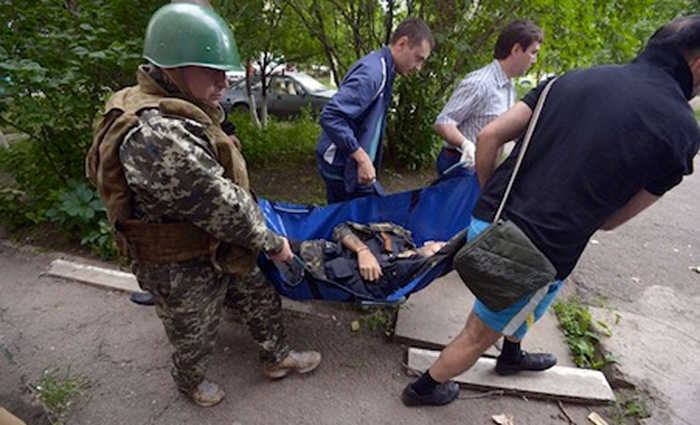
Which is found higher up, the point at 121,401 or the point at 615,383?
the point at 615,383

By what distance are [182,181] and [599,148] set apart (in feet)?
4.75

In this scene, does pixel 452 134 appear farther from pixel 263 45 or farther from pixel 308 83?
pixel 308 83

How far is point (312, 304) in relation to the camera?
Answer: 283 centimetres

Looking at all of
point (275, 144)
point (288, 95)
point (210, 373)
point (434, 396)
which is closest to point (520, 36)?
point (434, 396)

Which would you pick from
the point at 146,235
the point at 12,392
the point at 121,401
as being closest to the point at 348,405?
the point at 121,401

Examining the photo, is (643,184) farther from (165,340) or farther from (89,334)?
(89,334)

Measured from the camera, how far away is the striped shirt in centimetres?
261

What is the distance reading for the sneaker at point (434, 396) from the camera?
2.08 m

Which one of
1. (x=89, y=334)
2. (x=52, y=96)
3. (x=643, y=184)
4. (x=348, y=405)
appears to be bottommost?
(x=89, y=334)

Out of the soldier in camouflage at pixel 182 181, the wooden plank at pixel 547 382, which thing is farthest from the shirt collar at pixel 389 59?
the wooden plank at pixel 547 382

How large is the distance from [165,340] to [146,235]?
3.89 feet

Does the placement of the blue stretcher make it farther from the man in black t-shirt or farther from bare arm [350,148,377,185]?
the man in black t-shirt

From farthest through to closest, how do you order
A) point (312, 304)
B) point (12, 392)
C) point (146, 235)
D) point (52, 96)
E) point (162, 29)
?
point (52, 96)
point (312, 304)
point (12, 392)
point (146, 235)
point (162, 29)

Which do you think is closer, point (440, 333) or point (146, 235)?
point (146, 235)
